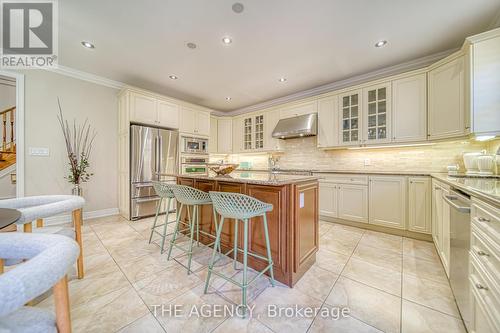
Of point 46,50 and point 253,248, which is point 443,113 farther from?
point 46,50

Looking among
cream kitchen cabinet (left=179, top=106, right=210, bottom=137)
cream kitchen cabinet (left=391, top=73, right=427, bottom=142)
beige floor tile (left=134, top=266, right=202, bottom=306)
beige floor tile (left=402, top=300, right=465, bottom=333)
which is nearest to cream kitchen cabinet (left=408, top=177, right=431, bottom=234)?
cream kitchen cabinet (left=391, top=73, right=427, bottom=142)

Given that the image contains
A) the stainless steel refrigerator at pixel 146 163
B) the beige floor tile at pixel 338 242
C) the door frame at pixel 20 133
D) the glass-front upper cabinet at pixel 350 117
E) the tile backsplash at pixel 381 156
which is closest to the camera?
the beige floor tile at pixel 338 242

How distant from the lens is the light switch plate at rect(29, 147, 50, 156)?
2859 mm

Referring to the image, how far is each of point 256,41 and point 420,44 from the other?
2174mm

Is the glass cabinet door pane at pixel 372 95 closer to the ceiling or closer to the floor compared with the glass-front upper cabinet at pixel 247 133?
closer to the ceiling

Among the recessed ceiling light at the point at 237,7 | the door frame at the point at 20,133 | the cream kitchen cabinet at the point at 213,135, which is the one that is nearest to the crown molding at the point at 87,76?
the door frame at the point at 20,133

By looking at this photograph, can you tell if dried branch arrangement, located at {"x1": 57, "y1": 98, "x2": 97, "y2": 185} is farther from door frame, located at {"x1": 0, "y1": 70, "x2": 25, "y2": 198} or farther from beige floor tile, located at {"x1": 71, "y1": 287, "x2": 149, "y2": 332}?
beige floor tile, located at {"x1": 71, "y1": 287, "x2": 149, "y2": 332}

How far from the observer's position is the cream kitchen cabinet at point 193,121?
406cm

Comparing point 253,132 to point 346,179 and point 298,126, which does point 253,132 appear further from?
point 346,179

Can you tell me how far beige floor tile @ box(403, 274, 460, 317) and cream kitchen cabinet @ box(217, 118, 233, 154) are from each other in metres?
4.41

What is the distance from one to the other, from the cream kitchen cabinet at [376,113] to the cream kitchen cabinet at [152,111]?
3.63 m

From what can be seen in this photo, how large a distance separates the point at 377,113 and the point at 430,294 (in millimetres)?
2514

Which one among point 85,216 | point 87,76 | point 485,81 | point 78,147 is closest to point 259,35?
point 485,81

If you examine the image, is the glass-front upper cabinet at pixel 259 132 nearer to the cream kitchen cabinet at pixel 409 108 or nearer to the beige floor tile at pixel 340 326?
the cream kitchen cabinet at pixel 409 108
